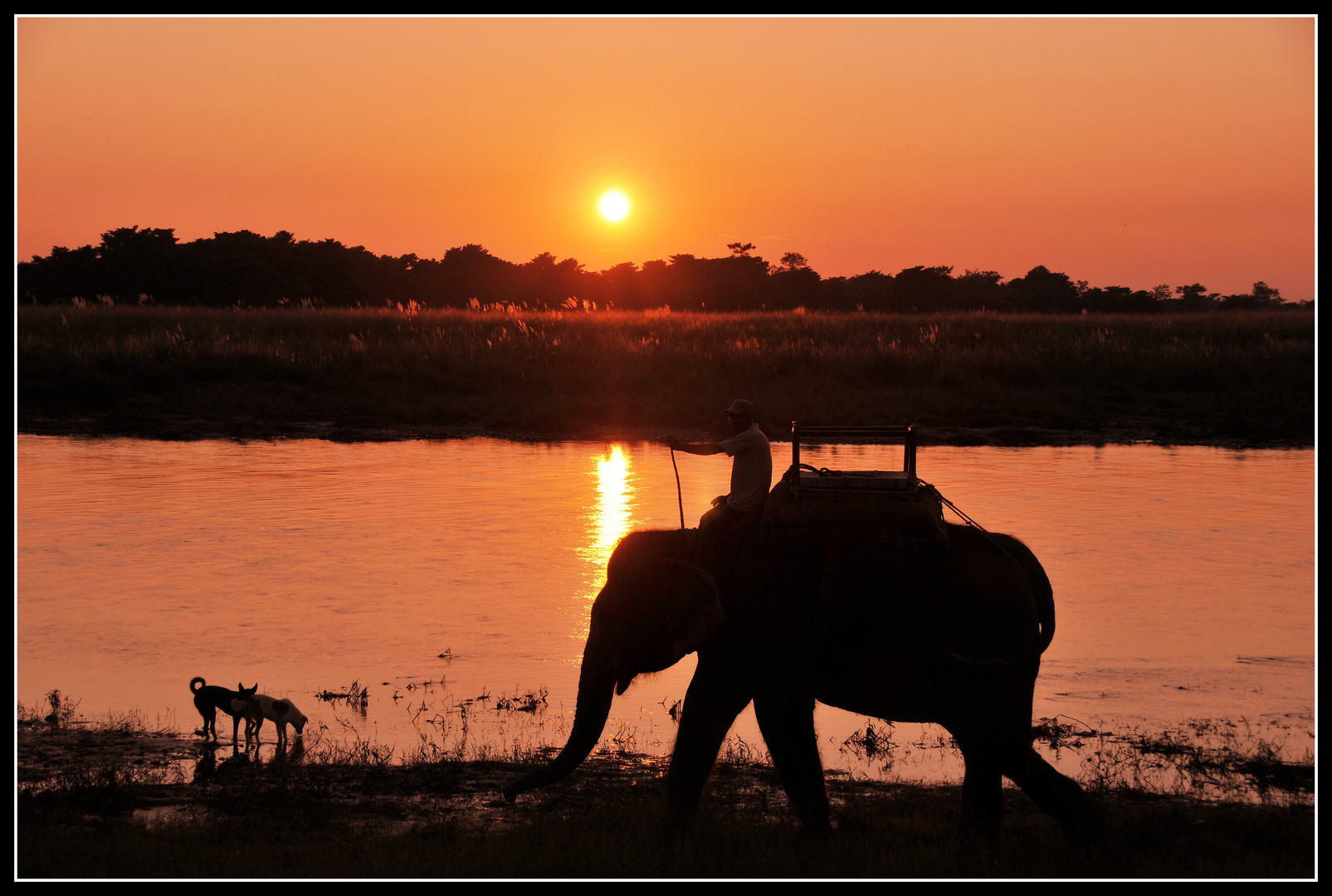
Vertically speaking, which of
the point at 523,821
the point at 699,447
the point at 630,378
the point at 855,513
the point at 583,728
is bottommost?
the point at 523,821

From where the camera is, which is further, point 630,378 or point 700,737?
point 630,378

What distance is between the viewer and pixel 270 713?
794cm

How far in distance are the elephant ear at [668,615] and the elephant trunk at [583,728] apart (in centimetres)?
11

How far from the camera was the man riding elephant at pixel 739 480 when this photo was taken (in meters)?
6.93

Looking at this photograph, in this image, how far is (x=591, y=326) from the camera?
36.0m

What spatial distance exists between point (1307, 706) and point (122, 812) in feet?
25.4

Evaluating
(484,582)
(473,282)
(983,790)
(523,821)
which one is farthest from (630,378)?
(473,282)

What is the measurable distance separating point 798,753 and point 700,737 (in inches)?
20.9

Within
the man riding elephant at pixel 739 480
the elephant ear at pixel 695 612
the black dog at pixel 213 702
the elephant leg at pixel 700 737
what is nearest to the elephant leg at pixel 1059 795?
the elephant leg at pixel 700 737

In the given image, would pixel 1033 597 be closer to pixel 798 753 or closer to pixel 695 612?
pixel 798 753

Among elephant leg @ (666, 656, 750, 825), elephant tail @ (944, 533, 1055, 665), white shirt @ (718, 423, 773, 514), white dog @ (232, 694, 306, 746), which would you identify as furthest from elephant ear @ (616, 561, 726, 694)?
white dog @ (232, 694, 306, 746)

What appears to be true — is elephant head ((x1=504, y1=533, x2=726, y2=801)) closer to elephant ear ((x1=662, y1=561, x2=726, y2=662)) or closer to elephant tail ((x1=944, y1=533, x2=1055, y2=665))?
elephant ear ((x1=662, y1=561, x2=726, y2=662))

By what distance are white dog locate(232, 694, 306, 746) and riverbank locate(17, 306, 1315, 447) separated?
17651 mm

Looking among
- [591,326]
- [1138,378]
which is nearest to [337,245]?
[591,326]
